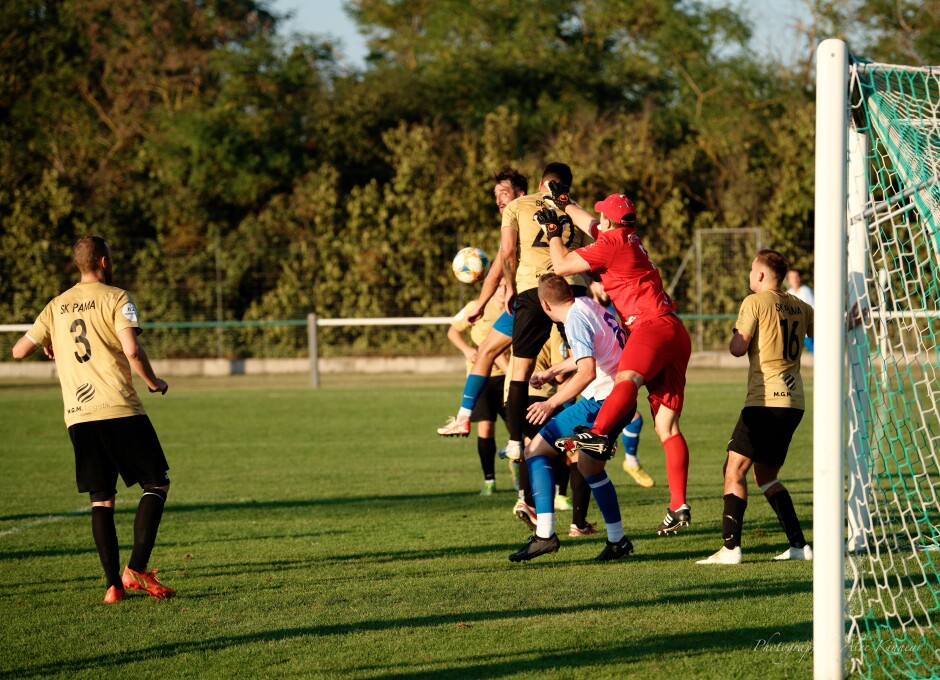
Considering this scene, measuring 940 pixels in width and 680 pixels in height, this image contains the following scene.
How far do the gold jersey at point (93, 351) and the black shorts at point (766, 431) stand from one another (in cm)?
356

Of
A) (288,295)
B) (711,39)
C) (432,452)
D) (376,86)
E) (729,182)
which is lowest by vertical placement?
(432,452)

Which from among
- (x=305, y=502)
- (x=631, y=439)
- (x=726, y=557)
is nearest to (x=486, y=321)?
(x=631, y=439)

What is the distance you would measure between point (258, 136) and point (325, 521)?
24.5 m

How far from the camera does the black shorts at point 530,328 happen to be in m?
8.17

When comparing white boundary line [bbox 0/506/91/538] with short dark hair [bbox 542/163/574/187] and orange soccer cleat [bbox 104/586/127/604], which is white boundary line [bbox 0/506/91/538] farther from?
short dark hair [bbox 542/163/574/187]

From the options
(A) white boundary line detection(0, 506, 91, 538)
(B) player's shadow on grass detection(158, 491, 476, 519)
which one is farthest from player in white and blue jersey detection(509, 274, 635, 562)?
(A) white boundary line detection(0, 506, 91, 538)

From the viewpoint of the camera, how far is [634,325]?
704cm

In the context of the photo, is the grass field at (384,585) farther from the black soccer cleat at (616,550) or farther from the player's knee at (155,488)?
the player's knee at (155,488)

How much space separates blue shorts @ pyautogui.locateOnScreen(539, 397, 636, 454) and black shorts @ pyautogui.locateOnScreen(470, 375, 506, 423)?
3280 mm

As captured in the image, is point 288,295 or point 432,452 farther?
point 288,295

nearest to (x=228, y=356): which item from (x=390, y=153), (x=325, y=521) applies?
(x=390, y=153)

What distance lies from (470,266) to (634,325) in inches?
155

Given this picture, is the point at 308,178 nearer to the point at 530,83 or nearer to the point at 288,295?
the point at 288,295

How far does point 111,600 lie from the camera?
605cm
